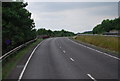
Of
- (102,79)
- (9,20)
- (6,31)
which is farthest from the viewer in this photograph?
(9,20)

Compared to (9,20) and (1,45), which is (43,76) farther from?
(9,20)

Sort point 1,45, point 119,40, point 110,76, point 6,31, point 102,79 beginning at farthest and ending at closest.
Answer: point 119,40 < point 1,45 < point 6,31 < point 110,76 < point 102,79

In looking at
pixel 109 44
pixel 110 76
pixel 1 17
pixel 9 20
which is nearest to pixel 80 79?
pixel 110 76

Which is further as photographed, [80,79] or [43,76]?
[43,76]

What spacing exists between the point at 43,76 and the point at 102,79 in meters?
3.17

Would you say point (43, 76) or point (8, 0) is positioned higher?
point (8, 0)

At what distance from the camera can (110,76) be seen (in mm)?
14914

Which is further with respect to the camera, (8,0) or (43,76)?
(8,0)

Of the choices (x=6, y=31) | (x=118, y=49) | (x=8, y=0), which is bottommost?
(x=118, y=49)

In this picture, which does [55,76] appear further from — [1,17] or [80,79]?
[1,17]

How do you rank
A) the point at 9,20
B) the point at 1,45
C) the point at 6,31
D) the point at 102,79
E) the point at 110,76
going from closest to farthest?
the point at 102,79 → the point at 110,76 → the point at 6,31 → the point at 1,45 → the point at 9,20

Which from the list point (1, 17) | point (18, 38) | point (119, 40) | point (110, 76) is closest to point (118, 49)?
point (119, 40)

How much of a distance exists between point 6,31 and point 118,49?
12254 millimetres

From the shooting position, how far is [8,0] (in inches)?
1299
